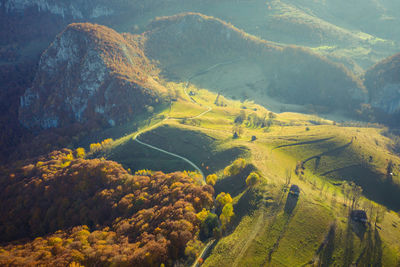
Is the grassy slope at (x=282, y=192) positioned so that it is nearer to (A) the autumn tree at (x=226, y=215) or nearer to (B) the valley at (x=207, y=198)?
(B) the valley at (x=207, y=198)

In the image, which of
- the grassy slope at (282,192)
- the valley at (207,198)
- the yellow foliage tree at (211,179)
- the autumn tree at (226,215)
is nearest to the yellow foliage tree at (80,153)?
the valley at (207,198)

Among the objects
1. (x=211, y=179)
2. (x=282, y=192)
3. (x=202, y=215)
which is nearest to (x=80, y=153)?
(x=211, y=179)

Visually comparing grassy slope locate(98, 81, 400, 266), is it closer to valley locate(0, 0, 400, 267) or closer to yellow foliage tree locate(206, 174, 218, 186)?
valley locate(0, 0, 400, 267)

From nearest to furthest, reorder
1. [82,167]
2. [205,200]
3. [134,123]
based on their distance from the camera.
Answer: [205,200], [82,167], [134,123]

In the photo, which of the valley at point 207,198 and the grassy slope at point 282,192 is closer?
the grassy slope at point 282,192

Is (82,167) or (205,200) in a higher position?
(205,200)

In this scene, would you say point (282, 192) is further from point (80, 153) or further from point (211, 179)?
point (80, 153)

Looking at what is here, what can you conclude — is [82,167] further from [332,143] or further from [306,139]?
[332,143]

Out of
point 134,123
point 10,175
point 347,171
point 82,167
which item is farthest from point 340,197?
point 10,175
